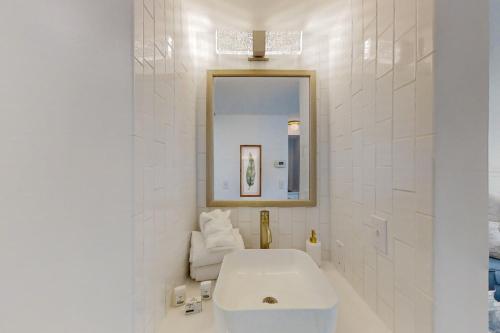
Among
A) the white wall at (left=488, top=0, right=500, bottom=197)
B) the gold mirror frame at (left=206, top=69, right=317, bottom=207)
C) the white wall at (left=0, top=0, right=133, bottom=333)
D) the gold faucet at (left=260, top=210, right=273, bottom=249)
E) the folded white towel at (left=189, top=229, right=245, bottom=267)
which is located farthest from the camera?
the white wall at (left=488, top=0, right=500, bottom=197)

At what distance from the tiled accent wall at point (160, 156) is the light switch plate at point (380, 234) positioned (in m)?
0.68

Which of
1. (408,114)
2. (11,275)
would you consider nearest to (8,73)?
A: (11,275)

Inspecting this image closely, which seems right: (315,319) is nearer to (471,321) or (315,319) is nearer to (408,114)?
(471,321)

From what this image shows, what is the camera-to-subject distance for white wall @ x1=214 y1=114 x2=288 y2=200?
126 cm

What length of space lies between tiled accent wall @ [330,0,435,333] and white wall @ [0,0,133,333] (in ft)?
2.22

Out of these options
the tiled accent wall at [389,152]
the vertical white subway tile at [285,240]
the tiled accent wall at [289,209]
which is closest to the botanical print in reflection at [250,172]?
the tiled accent wall at [289,209]

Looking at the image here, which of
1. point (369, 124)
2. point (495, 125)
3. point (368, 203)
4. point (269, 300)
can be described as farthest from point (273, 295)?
point (495, 125)

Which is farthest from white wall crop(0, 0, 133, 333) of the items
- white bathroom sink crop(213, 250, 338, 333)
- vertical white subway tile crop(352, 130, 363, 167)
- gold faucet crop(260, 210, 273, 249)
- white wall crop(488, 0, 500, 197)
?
white wall crop(488, 0, 500, 197)

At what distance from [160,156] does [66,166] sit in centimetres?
32

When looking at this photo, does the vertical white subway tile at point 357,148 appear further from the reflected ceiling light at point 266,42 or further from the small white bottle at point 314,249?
the reflected ceiling light at point 266,42

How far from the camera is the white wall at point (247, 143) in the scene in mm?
1256

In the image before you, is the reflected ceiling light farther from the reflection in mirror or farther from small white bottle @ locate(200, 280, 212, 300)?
small white bottle @ locate(200, 280, 212, 300)

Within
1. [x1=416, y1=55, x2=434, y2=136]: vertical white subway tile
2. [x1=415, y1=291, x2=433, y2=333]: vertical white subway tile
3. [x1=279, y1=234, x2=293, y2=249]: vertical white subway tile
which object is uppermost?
[x1=416, y1=55, x2=434, y2=136]: vertical white subway tile

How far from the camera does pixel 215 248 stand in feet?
3.33
